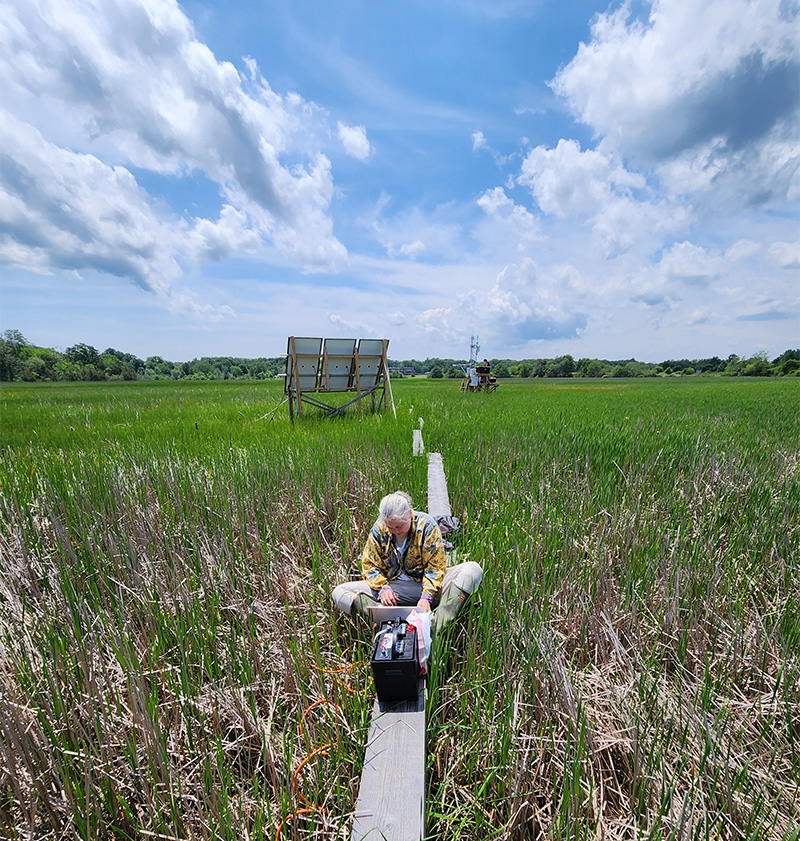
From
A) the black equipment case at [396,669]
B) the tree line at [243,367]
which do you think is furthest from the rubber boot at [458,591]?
the tree line at [243,367]

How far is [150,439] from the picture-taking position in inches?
238

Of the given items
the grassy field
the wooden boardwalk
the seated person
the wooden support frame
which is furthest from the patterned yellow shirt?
the wooden support frame

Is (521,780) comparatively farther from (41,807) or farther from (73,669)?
(73,669)

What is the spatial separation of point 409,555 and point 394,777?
46.1 inches

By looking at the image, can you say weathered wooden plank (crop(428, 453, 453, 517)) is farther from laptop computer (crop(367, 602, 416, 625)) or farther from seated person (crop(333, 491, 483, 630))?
laptop computer (crop(367, 602, 416, 625))

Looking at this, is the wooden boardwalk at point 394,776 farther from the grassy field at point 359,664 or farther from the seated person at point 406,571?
the seated person at point 406,571

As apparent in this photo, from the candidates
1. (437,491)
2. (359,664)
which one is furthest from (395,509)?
(437,491)

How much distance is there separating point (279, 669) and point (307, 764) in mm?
463

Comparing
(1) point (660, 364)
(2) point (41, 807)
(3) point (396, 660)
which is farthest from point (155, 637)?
(1) point (660, 364)

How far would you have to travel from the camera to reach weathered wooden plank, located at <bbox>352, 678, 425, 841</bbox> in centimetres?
104

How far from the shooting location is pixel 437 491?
3602mm

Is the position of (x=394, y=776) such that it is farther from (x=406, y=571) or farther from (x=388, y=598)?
(x=406, y=571)

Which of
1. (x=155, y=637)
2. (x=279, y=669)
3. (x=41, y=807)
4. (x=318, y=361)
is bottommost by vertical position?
(x=41, y=807)

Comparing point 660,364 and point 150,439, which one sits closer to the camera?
point 150,439
